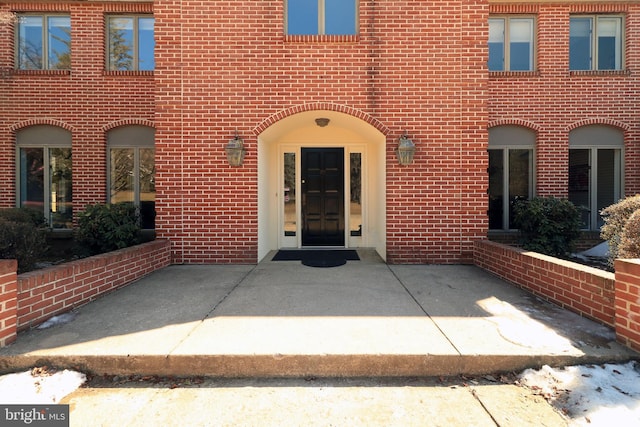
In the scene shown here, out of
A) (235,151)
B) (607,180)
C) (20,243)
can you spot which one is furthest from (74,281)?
(607,180)

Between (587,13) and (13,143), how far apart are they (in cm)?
1335

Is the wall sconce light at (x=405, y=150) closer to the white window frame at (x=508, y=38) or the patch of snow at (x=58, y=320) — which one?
the white window frame at (x=508, y=38)

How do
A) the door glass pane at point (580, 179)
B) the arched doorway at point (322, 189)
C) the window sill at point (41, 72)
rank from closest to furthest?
1. the window sill at point (41, 72)
2. the arched doorway at point (322, 189)
3. the door glass pane at point (580, 179)

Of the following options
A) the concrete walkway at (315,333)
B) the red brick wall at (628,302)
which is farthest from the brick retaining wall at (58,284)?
the red brick wall at (628,302)

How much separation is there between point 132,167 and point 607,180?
435 inches

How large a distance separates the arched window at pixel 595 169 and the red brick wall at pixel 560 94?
264mm

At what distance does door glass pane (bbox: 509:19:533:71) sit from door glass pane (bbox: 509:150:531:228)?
1988 millimetres

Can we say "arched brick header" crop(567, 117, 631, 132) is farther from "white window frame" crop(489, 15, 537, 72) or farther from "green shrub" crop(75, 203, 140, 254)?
"green shrub" crop(75, 203, 140, 254)

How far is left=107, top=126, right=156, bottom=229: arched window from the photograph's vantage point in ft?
24.5

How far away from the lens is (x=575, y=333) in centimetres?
294

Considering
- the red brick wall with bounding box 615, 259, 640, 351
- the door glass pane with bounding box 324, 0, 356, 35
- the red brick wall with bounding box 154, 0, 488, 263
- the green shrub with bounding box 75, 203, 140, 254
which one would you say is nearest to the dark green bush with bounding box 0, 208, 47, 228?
the green shrub with bounding box 75, 203, 140, 254

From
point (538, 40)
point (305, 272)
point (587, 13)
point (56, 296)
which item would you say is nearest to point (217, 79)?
point (305, 272)

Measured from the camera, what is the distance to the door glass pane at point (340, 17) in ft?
18.8

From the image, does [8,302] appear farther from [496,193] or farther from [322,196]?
[496,193]
